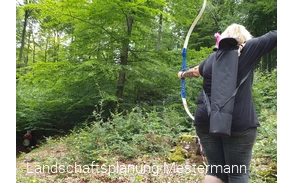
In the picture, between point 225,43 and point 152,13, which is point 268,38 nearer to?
point 225,43

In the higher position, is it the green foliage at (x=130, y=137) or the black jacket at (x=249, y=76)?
the black jacket at (x=249, y=76)

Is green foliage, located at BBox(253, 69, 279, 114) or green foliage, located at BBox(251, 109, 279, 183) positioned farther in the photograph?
green foliage, located at BBox(253, 69, 279, 114)

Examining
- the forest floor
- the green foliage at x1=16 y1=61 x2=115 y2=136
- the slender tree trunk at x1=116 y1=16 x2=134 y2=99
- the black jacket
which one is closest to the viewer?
the black jacket

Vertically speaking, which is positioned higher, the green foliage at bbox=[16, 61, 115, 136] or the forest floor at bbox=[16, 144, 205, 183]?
the green foliage at bbox=[16, 61, 115, 136]

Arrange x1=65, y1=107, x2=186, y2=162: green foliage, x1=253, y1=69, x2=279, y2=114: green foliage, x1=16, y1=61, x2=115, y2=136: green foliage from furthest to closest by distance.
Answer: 1. x1=16, y1=61, x2=115, y2=136: green foliage
2. x1=253, y1=69, x2=279, y2=114: green foliage
3. x1=65, y1=107, x2=186, y2=162: green foliage

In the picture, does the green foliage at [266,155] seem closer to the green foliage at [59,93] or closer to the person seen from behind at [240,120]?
the person seen from behind at [240,120]

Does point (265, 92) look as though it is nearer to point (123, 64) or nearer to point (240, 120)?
point (123, 64)

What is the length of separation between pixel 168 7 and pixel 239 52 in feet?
9.22

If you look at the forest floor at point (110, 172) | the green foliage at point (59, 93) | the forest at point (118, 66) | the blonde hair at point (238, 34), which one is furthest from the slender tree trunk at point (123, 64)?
the blonde hair at point (238, 34)

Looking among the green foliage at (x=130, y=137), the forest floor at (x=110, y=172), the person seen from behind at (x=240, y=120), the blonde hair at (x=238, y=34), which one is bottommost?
the forest floor at (x=110, y=172)

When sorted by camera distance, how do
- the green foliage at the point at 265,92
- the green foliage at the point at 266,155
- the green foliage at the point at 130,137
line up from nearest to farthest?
the green foliage at the point at 266,155 → the green foliage at the point at 130,137 → the green foliage at the point at 265,92

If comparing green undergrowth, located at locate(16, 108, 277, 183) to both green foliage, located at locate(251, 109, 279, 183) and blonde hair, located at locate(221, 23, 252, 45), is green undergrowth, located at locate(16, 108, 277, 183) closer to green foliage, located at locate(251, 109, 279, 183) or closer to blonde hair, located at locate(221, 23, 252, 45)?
green foliage, located at locate(251, 109, 279, 183)

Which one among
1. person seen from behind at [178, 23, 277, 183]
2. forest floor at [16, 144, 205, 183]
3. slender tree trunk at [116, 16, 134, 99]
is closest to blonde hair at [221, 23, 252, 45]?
person seen from behind at [178, 23, 277, 183]

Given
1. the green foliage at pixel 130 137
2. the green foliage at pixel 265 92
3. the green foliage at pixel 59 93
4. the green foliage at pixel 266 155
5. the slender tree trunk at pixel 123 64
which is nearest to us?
the green foliage at pixel 266 155
